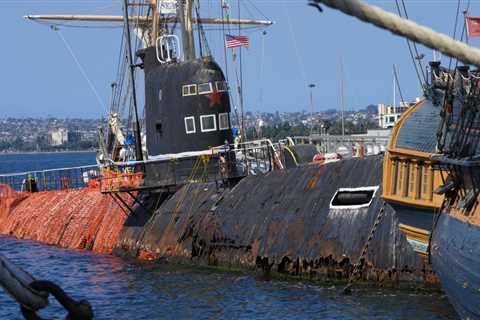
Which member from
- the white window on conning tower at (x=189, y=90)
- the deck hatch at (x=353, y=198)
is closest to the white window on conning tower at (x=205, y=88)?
the white window on conning tower at (x=189, y=90)

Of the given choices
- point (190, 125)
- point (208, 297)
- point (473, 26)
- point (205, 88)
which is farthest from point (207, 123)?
point (473, 26)

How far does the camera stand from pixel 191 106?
121 ft

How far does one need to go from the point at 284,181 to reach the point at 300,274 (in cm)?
505

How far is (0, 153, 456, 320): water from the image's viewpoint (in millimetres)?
22406

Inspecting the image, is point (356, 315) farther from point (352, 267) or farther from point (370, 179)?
point (370, 179)

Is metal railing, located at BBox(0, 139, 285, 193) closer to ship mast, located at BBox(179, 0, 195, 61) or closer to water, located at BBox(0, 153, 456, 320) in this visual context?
water, located at BBox(0, 153, 456, 320)

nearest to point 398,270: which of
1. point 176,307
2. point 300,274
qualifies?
point 300,274

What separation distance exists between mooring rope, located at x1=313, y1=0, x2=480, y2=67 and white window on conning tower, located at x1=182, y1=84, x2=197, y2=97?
2911 centimetres

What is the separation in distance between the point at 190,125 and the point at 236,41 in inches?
339

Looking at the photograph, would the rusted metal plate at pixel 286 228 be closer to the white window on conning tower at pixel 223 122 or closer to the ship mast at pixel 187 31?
the white window on conning tower at pixel 223 122

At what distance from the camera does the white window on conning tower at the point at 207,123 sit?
121ft

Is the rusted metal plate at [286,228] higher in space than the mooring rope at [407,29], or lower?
lower

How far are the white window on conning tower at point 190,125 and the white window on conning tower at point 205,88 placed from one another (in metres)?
1.09

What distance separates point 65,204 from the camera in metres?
44.9
